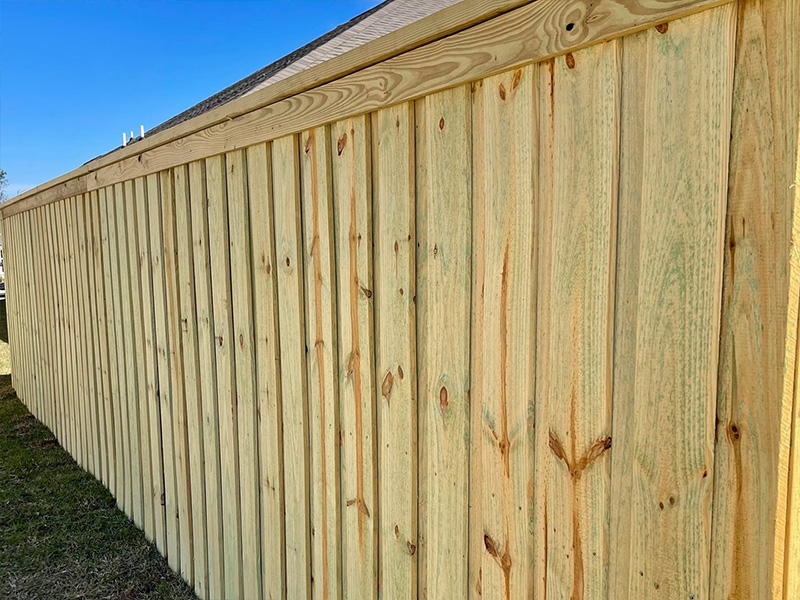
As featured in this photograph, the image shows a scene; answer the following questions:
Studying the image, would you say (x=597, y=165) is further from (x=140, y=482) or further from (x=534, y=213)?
(x=140, y=482)

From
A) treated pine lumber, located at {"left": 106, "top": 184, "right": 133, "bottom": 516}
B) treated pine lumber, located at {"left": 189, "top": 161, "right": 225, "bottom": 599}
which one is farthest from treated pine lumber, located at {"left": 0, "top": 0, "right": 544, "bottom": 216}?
treated pine lumber, located at {"left": 106, "top": 184, "right": 133, "bottom": 516}

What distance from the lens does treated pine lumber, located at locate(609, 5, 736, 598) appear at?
0.85m

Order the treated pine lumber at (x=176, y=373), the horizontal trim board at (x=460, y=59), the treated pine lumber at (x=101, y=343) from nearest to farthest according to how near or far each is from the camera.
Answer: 1. the horizontal trim board at (x=460, y=59)
2. the treated pine lumber at (x=176, y=373)
3. the treated pine lumber at (x=101, y=343)

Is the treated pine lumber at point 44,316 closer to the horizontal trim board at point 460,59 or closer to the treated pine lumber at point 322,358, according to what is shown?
the horizontal trim board at point 460,59

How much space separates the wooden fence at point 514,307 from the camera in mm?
825

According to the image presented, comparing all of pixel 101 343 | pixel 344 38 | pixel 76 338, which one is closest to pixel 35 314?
pixel 76 338

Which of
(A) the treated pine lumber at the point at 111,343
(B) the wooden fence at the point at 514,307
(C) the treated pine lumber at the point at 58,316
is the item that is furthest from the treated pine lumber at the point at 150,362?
(C) the treated pine lumber at the point at 58,316

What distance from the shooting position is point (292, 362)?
1899mm

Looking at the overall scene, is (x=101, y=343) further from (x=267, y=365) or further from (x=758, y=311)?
(x=758, y=311)

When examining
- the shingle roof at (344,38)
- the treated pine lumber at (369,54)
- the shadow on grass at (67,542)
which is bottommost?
the shadow on grass at (67,542)

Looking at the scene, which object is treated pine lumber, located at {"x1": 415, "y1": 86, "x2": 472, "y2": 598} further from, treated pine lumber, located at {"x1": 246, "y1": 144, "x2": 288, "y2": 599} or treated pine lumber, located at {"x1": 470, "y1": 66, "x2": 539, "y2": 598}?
treated pine lumber, located at {"x1": 246, "y1": 144, "x2": 288, "y2": 599}

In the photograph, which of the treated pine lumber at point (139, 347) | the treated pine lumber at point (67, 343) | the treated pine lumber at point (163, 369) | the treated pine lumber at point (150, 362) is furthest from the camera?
the treated pine lumber at point (67, 343)

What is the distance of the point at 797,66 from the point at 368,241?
1.00 metres

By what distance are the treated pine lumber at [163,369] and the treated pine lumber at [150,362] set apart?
0.03 meters
